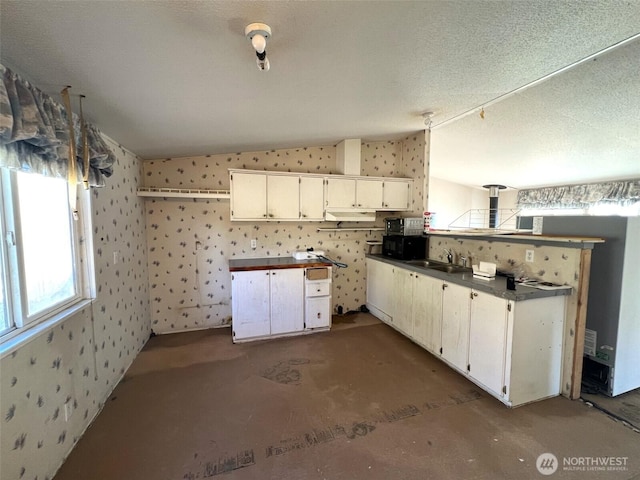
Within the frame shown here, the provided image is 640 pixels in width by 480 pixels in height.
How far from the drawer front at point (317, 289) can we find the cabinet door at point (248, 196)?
104cm

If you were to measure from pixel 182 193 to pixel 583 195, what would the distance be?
7.20 meters

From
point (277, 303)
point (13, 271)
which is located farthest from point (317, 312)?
point (13, 271)

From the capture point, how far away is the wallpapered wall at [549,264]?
214 cm

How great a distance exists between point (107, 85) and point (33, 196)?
2.55ft

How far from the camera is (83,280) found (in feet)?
6.62

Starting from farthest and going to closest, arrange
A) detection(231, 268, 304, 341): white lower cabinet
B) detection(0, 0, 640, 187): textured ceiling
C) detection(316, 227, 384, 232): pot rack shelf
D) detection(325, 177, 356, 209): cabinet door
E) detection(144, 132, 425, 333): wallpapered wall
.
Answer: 1. detection(316, 227, 384, 232): pot rack shelf
2. detection(325, 177, 356, 209): cabinet door
3. detection(144, 132, 425, 333): wallpapered wall
4. detection(231, 268, 304, 341): white lower cabinet
5. detection(0, 0, 640, 187): textured ceiling

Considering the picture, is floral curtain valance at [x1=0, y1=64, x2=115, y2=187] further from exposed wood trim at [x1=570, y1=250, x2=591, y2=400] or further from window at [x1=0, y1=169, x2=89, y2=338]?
exposed wood trim at [x1=570, y1=250, x2=591, y2=400]

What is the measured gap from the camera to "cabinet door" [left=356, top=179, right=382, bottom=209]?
3.75 metres

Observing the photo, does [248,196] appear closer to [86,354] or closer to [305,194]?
[305,194]

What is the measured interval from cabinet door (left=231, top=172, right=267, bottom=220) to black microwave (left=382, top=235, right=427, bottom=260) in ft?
5.84

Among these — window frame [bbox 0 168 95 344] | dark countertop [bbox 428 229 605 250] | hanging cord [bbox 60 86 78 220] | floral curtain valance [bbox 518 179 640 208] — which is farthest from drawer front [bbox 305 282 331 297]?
floral curtain valance [bbox 518 179 640 208]

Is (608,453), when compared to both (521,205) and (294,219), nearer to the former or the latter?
(294,219)

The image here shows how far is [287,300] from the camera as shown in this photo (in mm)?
3352

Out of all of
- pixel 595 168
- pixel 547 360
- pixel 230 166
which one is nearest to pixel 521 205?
pixel 595 168
